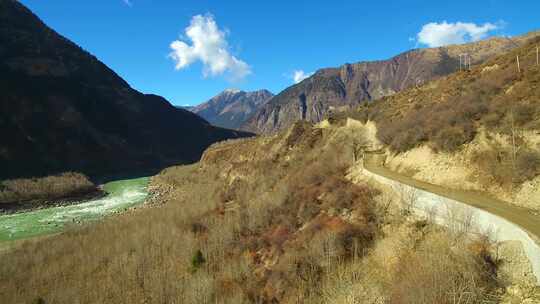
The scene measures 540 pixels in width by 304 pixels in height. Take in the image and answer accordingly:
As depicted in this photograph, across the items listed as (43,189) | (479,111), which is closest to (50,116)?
(43,189)

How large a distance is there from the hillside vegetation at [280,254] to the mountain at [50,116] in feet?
301

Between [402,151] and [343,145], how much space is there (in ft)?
48.1

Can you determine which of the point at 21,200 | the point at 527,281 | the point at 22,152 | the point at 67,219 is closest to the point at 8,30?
the point at 22,152

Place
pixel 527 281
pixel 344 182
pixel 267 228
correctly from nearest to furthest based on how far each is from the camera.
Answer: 1. pixel 527 281
2. pixel 344 182
3. pixel 267 228

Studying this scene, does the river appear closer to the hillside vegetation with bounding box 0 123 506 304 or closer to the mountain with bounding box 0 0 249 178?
the hillside vegetation with bounding box 0 123 506 304

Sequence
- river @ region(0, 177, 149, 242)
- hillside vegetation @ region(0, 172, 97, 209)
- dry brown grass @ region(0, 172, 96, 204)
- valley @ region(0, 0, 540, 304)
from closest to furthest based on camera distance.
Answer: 1. valley @ region(0, 0, 540, 304)
2. river @ region(0, 177, 149, 242)
3. hillside vegetation @ region(0, 172, 97, 209)
4. dry brown grass @ region(0, 172, 96, 204)

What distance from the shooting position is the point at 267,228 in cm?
3434

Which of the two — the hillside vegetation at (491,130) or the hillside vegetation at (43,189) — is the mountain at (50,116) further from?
the hillside vegetation at (491,130)

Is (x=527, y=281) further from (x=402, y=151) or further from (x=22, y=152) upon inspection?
(x=22, y=152)

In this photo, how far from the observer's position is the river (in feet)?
176

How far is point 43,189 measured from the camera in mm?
87188

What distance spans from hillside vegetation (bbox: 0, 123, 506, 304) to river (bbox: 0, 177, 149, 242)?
1129cm

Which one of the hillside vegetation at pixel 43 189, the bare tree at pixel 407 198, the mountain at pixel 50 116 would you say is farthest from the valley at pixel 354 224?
the mountain at pixel 50 116

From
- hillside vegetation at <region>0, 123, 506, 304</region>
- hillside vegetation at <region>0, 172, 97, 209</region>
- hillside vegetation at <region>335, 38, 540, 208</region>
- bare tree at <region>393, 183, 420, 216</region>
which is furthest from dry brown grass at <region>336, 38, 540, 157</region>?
hillside vegetation at <region>0, 172, 97, 209</region>
